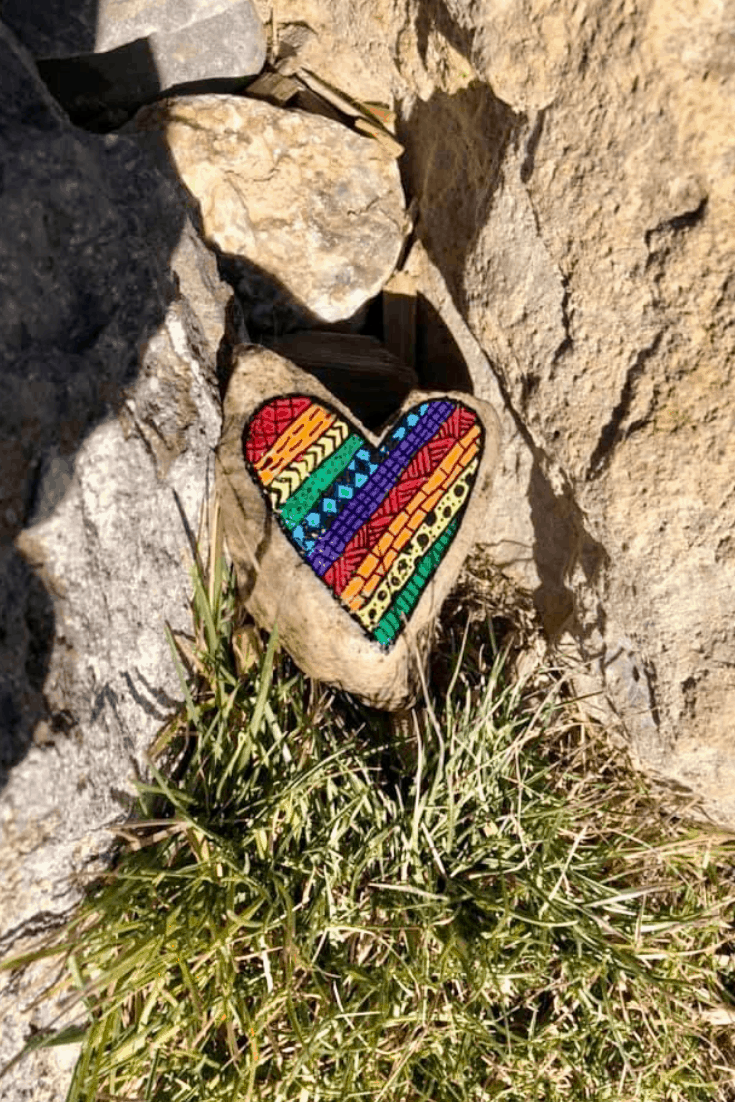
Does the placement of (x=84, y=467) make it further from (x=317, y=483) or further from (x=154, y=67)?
(x=154, y=67)

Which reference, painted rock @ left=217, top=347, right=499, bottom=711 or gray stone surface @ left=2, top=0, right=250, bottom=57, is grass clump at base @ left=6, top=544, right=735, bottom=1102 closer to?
painted rock @ left=217, top=347, right=499, bottom=711

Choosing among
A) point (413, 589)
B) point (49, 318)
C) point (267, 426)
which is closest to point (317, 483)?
point (267, 426)

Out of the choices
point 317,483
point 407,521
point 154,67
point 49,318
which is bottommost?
point 407,521

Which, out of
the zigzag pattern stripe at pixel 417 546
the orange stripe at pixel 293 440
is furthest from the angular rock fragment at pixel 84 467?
the zigzag pattern stripe at pixel 417 546

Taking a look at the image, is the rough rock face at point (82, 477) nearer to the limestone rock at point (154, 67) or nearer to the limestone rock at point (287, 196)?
the limestone rock at point (287, 196)

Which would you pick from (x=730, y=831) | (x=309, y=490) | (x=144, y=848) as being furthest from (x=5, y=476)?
(x=730, y=831)

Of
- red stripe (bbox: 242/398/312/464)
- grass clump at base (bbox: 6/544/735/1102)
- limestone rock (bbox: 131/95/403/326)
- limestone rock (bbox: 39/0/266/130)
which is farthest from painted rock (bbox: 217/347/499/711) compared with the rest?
limestone rock (bbox: 39/0/266/130)

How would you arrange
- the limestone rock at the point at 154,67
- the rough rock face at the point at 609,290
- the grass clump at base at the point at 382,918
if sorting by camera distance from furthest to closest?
the limestone rock at the point at 154,67 → the grass clump at base at the point at 382,918 → the rough rock face at the point at 609,290
